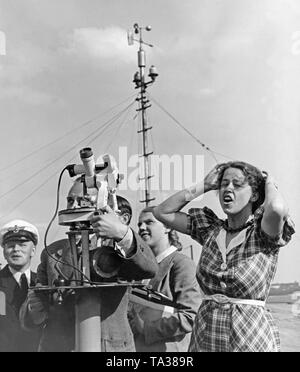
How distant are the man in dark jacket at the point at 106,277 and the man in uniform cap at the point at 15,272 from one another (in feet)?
0.92

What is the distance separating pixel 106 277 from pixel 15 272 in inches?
25.8

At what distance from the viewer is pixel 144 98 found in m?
1.85

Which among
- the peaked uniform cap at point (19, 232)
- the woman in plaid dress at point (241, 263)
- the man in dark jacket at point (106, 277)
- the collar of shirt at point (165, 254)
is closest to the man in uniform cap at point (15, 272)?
the peaked uniform cap at point (19, 232)

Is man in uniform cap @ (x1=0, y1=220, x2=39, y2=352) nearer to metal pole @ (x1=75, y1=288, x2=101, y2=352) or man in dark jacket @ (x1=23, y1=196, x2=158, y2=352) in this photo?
man in dark jacket @ (x1=23, y1=196, x2=158, y2=352)

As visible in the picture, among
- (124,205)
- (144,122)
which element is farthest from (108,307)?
(144,122)

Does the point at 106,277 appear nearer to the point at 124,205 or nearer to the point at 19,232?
the point at 124,205

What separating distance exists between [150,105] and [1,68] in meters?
0.49

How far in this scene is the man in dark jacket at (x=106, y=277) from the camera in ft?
3.89

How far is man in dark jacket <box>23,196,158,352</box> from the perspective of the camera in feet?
3.89

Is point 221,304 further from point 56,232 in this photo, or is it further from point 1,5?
point 1,5

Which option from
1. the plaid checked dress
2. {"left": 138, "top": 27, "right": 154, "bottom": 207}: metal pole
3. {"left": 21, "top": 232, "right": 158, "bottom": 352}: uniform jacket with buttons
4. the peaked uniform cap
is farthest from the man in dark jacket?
{"left": 138, "top": 27, "right": 154, "bottom": 207}: metal pole

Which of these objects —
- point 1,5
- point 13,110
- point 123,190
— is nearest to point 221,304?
point 123,190

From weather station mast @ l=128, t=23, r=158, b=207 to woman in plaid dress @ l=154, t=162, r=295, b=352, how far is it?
453mm

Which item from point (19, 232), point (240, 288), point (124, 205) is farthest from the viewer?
point (19, 232)
